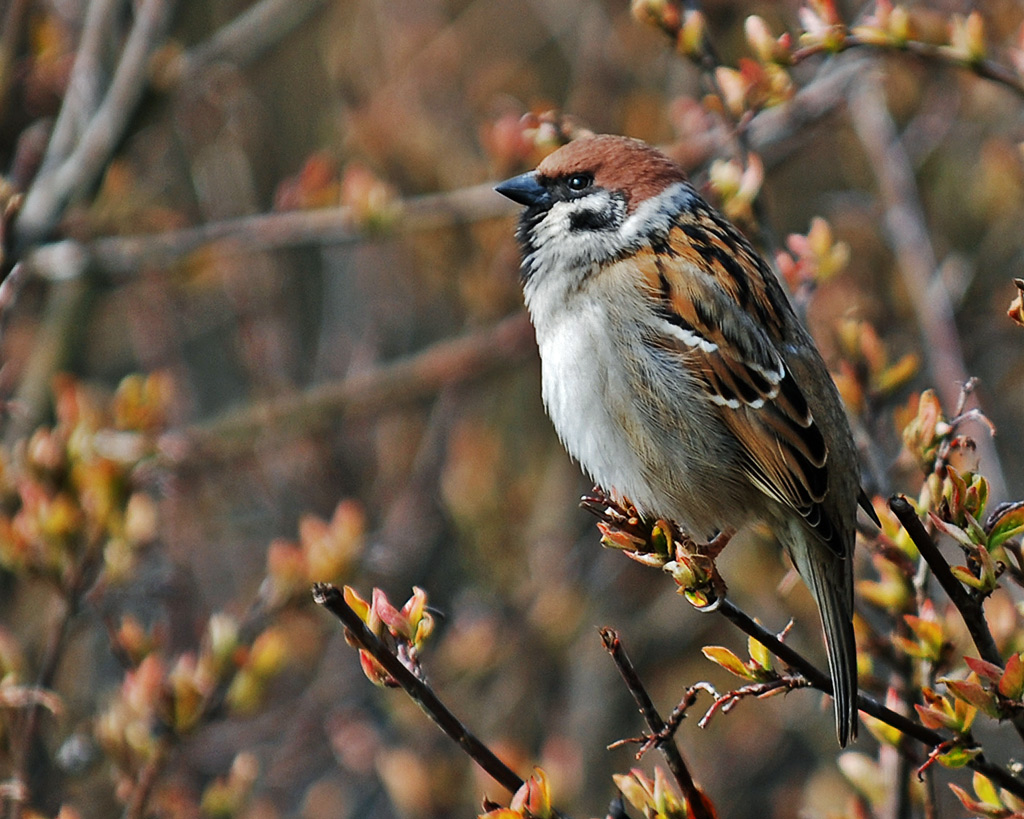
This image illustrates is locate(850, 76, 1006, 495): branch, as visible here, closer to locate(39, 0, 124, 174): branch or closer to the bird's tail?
the bird's tail

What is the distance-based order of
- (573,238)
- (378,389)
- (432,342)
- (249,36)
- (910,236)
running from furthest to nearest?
1. (432,342)
2. (378,389)
3. (249,36)
4. (910,236)
5. (573,238)

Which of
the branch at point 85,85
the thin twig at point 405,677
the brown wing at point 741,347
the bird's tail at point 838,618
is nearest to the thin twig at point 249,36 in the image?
the branch at point 85,85

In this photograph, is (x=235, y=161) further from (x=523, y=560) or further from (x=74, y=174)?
(x=523, y=560)

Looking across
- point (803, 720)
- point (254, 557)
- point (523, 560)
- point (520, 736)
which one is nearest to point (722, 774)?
point (803, 720)

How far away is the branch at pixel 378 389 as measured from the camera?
4.32 meters

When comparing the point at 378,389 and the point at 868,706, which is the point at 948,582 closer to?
the point at 868,706

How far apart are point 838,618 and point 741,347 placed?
2.11ft

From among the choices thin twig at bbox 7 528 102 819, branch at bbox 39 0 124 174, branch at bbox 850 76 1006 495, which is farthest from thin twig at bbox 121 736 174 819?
branch at bbox 850 76 1006 495

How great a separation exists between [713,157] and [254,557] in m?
2.57

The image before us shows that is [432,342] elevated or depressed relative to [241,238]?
depressed

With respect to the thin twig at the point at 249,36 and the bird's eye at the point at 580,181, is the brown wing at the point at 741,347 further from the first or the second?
the thin twig at the point at 249,36

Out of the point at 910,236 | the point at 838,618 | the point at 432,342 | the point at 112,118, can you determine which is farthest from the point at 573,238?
the point at 432,342

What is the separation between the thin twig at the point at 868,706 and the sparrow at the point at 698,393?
2.22 feet

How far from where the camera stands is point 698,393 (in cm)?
267
